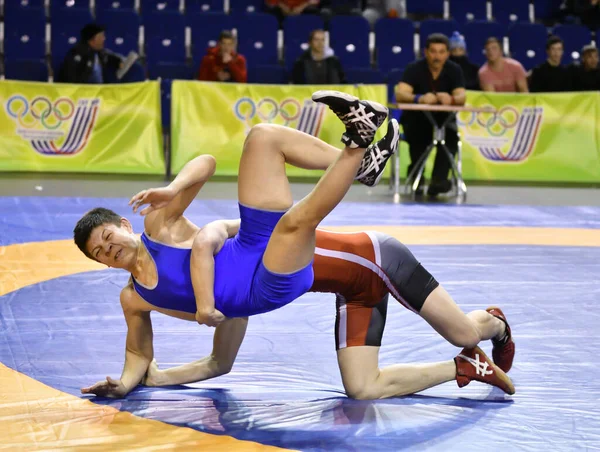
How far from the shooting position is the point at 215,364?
346 cm

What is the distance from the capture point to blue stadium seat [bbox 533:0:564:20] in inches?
500

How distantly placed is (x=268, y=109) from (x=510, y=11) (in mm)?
4464

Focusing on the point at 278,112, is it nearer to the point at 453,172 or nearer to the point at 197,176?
the point at 453,172

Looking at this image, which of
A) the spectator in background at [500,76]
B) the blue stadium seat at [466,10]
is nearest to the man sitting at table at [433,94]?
the spectator in background at [500,76]

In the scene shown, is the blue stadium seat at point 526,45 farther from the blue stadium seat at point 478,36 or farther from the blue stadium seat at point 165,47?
the blue stadium seat at point 165,47

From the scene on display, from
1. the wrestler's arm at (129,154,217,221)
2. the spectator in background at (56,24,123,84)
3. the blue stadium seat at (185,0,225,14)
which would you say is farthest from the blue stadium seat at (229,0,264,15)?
the wrestler's arm at (129,154,217,221)

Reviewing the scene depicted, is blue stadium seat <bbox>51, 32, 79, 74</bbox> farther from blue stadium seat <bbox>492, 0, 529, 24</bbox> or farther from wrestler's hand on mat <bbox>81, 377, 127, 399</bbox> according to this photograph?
wrestler's hand on mat <bbox>81, 377, 127, 399</bbox>

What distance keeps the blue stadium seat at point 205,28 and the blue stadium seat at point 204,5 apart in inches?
22.0

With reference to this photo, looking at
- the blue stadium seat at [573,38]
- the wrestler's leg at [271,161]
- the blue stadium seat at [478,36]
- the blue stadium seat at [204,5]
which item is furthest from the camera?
the blue stadium seat at [573,38]

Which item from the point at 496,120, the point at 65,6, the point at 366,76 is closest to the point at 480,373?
the point at 496,120

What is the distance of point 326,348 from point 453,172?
17.4ft

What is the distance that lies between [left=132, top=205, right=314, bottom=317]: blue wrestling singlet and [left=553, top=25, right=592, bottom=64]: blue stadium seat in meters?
9.50

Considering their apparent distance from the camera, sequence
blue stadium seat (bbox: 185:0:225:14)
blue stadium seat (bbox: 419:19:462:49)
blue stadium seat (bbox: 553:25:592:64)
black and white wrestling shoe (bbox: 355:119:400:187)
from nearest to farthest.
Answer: black and white wrestling shoe (bbox: 355:119:400:187), blue stadium seat (bbox: 419:19:462:49), blue stadium seat (bbox: 185:0:225:14), blue stadium seat (bbox: 553:25:592:64)

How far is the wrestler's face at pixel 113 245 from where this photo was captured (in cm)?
315
